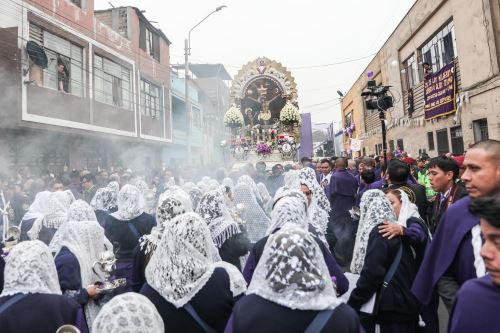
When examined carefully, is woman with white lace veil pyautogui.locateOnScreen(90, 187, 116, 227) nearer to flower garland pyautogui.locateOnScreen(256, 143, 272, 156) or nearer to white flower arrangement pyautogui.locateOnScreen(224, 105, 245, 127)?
flower garland pyautogui.locateOnScreen(256, 143, 272, 156)

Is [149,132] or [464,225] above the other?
[149,132]

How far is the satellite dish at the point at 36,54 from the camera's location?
10.7 metres

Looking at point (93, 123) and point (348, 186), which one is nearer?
point (348, 186)

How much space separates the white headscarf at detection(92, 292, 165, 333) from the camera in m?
1.54

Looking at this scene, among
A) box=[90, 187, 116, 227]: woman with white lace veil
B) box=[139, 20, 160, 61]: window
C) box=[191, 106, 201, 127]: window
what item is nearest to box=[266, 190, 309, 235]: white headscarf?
box=[90, 187, 116, 227]: woman with white lace veil

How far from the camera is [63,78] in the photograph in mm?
12852

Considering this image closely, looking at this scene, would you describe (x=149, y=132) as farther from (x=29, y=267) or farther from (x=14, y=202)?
(x=29, y=267)

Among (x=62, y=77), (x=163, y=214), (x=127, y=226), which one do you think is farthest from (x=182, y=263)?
(x=62, y=77)

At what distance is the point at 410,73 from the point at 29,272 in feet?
52.5

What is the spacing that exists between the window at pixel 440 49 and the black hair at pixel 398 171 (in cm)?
820

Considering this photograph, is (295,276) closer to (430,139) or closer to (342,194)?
(342,194)

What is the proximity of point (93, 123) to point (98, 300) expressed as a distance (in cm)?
1281

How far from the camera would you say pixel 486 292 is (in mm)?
1388

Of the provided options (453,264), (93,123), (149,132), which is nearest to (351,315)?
(453,264)
